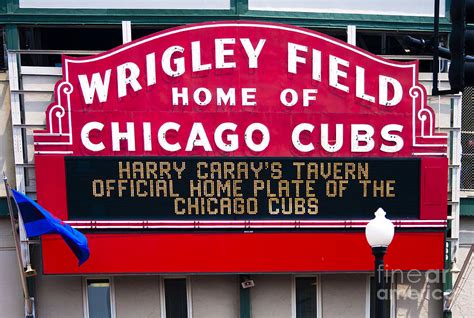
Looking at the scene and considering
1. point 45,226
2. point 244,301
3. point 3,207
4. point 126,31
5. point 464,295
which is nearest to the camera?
point 45,226

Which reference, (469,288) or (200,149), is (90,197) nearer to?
(200,149)

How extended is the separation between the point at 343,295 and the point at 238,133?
333 cm

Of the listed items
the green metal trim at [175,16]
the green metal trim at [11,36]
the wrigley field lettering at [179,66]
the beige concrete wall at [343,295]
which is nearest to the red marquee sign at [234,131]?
the wrigley field lettering at [179,66]

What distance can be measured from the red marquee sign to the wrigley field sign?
0.05 feet

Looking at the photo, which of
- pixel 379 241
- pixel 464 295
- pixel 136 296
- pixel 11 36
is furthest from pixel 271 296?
pixel 11 36

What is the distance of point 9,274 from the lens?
7562 mm

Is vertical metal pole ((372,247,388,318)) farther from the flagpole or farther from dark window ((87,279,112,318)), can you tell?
the flagpole

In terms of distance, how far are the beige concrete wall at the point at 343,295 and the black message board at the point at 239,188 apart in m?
1.21

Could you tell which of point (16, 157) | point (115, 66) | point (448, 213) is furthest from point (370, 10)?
point (16, 157)

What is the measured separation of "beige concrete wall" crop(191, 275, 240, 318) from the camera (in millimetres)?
7586

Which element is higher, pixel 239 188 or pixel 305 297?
pixel 239 188

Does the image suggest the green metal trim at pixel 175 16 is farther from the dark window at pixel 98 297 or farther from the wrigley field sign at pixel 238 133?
the dark window at pixel 98 297

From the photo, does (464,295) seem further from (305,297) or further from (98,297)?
(98,297)

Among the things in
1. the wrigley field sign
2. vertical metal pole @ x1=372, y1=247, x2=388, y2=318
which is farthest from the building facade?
vertical metal pole @ x1=372, y1=247, x2=388, y2=318
